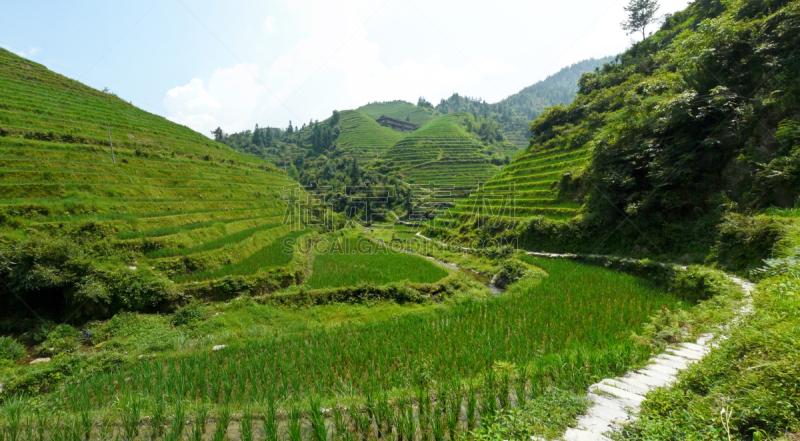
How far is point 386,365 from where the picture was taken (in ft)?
17.2

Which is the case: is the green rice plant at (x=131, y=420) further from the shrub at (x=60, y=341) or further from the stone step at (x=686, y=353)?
the stone step at (x=686, y=353)

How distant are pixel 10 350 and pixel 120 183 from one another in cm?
1160

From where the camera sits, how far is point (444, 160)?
55719 mm

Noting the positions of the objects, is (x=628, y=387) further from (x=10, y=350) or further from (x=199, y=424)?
(x=10, y=350)

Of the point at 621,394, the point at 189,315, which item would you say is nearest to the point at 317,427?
the point at 621,394

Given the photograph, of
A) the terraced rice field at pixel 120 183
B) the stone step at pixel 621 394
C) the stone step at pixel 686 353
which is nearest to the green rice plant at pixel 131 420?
the stone step at pixel 621 394

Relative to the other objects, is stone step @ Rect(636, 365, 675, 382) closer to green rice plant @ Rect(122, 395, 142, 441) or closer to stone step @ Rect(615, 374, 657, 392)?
stone step @ Rect(615, 374, 657, 392)

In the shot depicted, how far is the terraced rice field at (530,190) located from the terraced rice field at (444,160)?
13.9m

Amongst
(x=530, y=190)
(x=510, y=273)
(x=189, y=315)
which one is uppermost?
(x=530, y=190)

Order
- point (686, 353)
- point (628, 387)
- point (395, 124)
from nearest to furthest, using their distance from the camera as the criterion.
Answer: point (628, 387), point (686, 353), point (395, 124)

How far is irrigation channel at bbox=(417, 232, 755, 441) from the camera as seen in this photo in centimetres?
268

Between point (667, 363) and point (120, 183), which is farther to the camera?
point (120, 183)

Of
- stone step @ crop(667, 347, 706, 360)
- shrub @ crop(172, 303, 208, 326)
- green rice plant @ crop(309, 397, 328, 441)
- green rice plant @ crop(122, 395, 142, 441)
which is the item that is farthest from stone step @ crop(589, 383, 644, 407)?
shrub @ crop(172, 303, 208, 326)

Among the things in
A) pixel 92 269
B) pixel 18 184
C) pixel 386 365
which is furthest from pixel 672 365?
pixel 18 184
